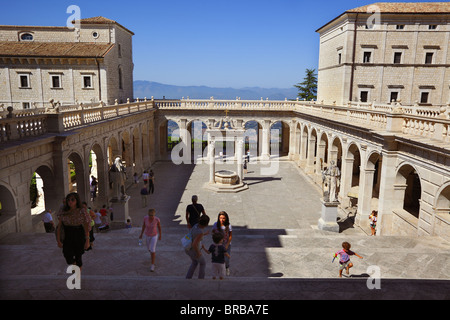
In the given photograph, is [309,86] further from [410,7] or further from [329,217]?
[329,217]

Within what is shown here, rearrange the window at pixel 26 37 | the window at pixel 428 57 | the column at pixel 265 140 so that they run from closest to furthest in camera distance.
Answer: the window at pixel 428 57 → the window at pixel 26 37 → the column at pixel 265 140

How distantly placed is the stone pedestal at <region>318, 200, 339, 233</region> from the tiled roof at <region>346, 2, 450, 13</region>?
77.5 feet

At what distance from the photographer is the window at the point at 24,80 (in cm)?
3272

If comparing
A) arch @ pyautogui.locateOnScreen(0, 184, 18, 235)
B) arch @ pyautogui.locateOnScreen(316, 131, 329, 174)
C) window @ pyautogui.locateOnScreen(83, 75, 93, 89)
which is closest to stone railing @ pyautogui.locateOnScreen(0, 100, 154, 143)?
arch @ pyautogui.locateOnScreen(0, 184, 18, 235)

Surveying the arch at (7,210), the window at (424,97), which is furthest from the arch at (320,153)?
the arch at (7,210)

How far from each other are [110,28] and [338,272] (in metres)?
33.2

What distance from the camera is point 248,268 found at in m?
Answer: 9.83

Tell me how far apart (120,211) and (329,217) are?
33.4 feet

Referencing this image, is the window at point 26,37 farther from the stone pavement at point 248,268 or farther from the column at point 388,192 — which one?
the column at point 388,192

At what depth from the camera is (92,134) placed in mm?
19359

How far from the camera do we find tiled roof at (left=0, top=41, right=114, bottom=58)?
3173 centimetres
